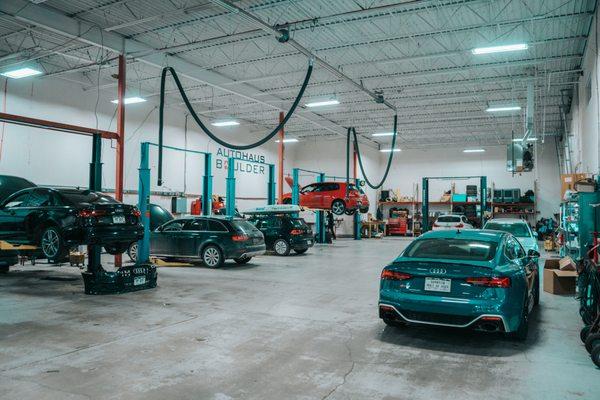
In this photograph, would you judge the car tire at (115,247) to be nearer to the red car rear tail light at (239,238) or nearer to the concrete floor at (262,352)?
the concrete floor at (262,352)

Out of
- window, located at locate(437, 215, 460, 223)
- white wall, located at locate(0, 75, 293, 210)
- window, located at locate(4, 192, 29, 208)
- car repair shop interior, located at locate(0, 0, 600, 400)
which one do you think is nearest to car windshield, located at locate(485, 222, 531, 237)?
car repair shop interior, located at locate(0, 0, 600, 400)

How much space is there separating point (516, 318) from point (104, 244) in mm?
6845

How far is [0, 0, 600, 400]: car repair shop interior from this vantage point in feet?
14.7

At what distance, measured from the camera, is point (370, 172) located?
31.1 meters

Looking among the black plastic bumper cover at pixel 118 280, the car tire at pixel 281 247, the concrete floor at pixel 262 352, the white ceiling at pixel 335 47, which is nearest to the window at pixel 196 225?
the black plastic bumper cover at pixel 118 280

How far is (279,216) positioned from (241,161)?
11028mm

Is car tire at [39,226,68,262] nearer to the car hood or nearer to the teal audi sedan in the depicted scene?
the teal audi sedan

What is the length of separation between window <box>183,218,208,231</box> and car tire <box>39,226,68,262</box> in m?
4.29

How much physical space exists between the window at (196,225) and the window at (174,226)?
158mm

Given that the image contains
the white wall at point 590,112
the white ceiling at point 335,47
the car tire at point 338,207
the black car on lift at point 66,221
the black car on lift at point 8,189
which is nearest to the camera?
the black car on lift at point 66,221

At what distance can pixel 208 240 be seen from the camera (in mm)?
12156

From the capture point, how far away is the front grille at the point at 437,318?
4.76m

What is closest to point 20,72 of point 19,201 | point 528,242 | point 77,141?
point 77,141

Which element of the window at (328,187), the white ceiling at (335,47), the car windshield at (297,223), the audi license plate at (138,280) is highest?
the white ceiling at (335,47)
